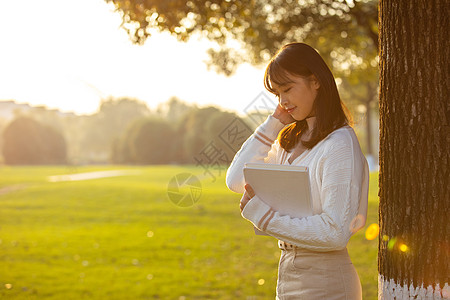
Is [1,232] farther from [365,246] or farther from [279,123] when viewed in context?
[279,123]

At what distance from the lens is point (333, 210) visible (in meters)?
2.16

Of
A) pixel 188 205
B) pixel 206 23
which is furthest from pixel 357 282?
pixel 188 205

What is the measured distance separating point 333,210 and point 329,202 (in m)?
0.04

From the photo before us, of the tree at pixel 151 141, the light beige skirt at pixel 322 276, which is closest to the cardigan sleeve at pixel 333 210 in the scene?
the light beige skirt at pixel 322 276

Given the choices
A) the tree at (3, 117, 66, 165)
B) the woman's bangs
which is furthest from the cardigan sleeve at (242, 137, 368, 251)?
the tree at (3, 117, 66, 165)

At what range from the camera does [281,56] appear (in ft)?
7.86

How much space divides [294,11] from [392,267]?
944 centimetres

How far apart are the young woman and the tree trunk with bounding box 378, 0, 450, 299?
0.22 meters

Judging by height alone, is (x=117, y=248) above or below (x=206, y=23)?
below

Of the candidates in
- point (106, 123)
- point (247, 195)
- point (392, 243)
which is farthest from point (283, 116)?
point (106, 123)

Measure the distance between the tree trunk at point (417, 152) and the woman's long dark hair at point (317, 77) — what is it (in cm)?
29

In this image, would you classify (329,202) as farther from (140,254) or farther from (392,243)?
(140,254)

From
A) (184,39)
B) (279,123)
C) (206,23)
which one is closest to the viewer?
(279,123)

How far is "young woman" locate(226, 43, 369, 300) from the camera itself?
2.18 metres
